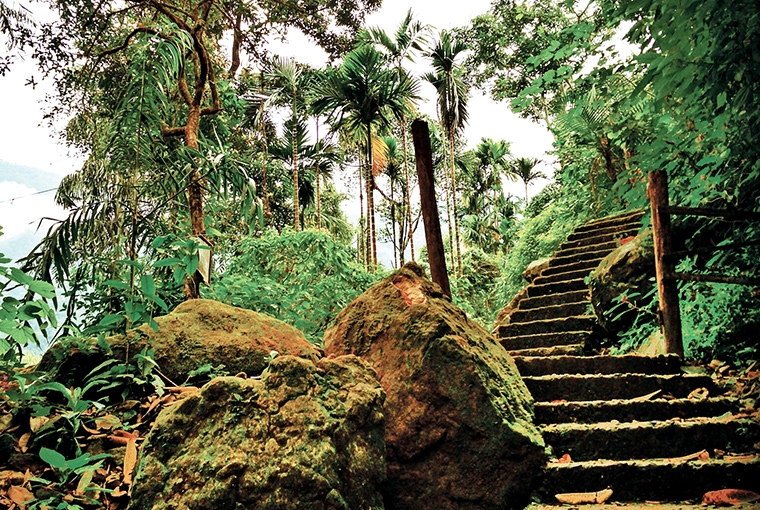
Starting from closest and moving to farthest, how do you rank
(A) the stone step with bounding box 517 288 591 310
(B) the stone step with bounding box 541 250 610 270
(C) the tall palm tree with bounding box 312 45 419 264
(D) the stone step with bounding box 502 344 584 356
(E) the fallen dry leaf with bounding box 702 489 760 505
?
(E) the fallen dry leaf with bounding box 702 489 760 505, (D) the stone step with bounding box 502 344 584 356, (A) the stone step with bounding box 517 288 591 310, (B) the stone step with bounding box 541 250 610 270, (C) the tall palm tree with bounding box 312 45 419 264

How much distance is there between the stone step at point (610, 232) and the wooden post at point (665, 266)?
3.46m

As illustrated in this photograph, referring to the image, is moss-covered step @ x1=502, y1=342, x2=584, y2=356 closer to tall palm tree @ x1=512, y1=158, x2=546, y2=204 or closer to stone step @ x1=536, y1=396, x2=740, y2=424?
stone step @ x1=536, y1=396, x2=740, y2=424

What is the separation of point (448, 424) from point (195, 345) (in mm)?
1434

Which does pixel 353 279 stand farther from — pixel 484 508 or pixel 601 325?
pixel 484 508

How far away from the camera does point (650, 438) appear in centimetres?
310

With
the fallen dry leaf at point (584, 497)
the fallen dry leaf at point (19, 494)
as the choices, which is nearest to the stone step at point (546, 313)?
the fallen dry leaf at point (584, 497)

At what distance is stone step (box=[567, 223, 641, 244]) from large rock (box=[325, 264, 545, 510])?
5.95 meters

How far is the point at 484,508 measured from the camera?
264 cm

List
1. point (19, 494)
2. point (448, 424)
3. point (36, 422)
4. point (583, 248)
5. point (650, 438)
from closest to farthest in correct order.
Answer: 1. point (19, 494)
2. point (36, 422)
3. point (448, 424)
4. point (650, 438)
5. point (583, 248)

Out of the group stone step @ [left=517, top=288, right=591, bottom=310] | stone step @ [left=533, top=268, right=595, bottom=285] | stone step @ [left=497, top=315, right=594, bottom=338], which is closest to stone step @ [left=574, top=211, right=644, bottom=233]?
stone step @ [left=533, top=268, right=595, bottom=285]

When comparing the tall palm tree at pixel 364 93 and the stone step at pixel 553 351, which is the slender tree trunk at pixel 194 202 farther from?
the tall palm tree at pixel 364 93

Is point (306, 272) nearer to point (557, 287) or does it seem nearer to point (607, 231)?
point (557, 287)

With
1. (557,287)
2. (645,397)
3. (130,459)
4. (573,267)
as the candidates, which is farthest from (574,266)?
(130,459)

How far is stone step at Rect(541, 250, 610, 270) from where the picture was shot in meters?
7.89
